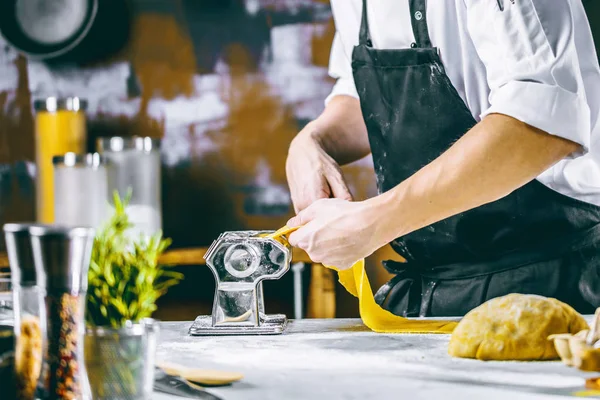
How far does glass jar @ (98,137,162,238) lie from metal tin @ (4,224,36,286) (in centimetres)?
147

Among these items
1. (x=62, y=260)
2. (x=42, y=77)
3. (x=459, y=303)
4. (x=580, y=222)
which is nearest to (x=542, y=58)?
(x=580, y=222)

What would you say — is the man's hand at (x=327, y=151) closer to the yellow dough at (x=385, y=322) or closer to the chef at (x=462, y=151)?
the chef at (x=462, y=151)

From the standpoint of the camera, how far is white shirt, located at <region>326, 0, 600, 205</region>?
131cm

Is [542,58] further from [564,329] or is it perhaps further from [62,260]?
[62,260]

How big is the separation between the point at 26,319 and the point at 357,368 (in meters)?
0.42

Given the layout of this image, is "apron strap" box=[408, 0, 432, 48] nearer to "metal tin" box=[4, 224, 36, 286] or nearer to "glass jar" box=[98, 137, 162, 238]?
"glass jar" box=[98, 137, 162, 238]

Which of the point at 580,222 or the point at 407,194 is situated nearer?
the point at 407,194

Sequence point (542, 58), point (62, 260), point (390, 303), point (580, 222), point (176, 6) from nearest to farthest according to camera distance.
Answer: point (62, 260) → point (542, 58) → point (580, 222) → point (390, 303) → point (176, 6)

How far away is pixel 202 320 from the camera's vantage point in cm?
140

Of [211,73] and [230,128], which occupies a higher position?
[211,73]

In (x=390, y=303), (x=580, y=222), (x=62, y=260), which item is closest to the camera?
(x=62, y=260)

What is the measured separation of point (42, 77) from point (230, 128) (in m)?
0.65

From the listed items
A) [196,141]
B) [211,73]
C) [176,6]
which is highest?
[176,6]

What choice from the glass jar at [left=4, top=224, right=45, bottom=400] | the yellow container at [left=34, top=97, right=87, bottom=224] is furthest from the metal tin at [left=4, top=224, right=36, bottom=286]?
the yellow container at [left=34, top=97, right=87, bottom=224]
